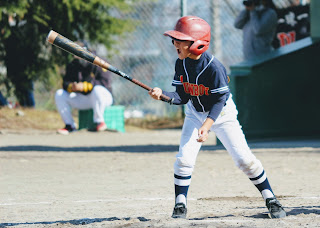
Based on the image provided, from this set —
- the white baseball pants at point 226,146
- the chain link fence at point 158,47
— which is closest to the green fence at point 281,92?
the chain link fence at point 158,47

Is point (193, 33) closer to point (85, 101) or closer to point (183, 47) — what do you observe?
point (183, 47)

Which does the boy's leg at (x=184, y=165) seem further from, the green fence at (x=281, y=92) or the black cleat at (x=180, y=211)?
the green fence at (x=281, y=92)

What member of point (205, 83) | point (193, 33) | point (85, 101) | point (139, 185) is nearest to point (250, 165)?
point (205, 83)

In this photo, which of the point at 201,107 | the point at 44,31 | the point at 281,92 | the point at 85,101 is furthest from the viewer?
the point at 44,31

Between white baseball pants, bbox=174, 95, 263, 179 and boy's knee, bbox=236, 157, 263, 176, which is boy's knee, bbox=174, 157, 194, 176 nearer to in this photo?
white baseball pants, bbox=174, 95, 263, 179

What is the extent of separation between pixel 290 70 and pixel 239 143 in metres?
7.51

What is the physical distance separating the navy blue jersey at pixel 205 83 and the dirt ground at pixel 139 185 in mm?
846

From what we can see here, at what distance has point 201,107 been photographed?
5121 mm

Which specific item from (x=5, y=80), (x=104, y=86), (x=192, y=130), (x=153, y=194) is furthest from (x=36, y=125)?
(x=192, y=130)

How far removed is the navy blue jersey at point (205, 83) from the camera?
4945 mm

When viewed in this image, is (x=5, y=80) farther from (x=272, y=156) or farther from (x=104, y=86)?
(x=272, y=156)

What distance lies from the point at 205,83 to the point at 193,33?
387mm

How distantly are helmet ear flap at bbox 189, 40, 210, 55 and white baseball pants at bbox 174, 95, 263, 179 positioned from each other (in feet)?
1.65

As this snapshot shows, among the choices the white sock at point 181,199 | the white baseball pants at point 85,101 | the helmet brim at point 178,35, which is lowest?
the white sock at point 181,199
